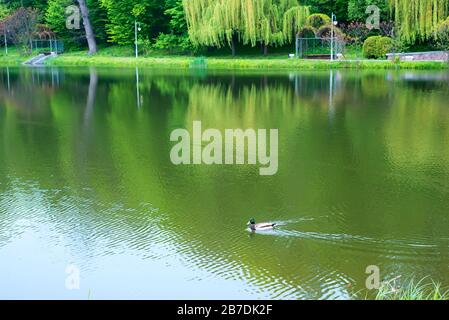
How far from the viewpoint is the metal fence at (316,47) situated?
38.7 m

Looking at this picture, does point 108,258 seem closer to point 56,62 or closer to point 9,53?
point 56,62

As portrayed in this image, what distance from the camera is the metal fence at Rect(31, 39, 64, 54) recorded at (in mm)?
46312

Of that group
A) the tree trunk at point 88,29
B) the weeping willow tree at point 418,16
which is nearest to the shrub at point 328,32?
the weeping willow tree at point 418,16

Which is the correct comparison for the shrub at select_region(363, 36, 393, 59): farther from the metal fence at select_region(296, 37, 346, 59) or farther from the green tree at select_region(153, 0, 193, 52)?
the green tree at select_region(153, 0, 193, 52)

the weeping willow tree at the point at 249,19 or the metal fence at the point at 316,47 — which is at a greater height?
the weeping willow tree at the point at 249,19

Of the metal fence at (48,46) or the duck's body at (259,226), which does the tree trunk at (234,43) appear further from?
the duck's body at (259,226)

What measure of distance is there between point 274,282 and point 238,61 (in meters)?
31.5

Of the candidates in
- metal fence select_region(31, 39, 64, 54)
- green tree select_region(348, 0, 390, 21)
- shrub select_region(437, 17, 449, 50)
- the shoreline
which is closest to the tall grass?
the shoreline

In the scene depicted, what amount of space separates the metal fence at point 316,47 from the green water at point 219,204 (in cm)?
1851

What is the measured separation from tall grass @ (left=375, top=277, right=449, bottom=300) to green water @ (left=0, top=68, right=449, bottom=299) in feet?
A: 0.76

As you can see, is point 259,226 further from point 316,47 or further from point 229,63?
point 316,47

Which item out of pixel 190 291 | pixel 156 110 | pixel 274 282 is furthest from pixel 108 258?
pixel 156 110

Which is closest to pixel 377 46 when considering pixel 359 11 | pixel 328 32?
pixel 328 32

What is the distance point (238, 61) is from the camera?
38156 mm
